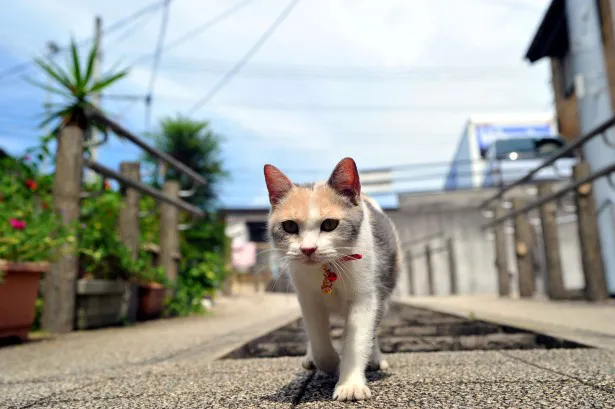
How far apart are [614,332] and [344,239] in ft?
6.20

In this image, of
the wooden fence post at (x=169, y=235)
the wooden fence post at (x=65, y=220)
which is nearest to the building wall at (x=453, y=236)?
the wooden fence post at (x=169, y=235)

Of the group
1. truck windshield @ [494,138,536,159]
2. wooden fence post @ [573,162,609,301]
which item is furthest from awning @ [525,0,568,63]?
wooden fence post @ [573,162,609,301]

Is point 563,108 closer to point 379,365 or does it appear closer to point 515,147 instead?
point 515,147

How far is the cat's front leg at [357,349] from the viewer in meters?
1.29

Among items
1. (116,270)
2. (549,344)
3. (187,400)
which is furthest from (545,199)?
(187,400)

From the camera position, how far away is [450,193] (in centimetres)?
1286

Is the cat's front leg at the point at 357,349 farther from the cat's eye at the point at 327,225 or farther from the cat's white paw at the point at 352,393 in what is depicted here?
the cat's eye at the point at 327,225

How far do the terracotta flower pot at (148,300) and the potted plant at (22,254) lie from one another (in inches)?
46.0

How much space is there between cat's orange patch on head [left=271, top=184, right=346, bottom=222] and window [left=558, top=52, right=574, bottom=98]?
789 centimetres

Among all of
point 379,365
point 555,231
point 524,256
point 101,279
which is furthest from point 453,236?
point 379,365

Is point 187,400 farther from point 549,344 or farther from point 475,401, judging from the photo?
point 549,344

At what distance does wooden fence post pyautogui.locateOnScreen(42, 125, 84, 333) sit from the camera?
3.23 meters

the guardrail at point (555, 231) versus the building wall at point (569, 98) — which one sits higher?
the building wall at point (569, 98)

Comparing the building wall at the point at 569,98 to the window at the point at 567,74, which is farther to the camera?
the window at the point at 567,74
